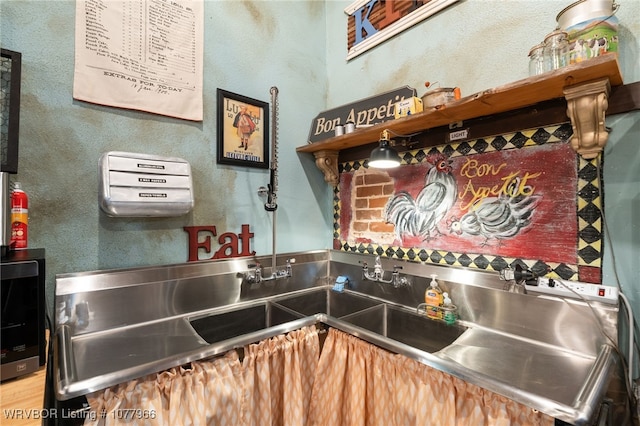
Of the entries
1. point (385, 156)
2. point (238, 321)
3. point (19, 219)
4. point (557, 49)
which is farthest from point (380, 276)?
point (19, 219)

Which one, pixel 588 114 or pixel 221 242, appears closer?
pixel 588 114

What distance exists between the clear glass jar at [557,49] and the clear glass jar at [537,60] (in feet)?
0.09

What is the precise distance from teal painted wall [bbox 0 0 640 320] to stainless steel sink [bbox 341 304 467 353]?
2.17ft

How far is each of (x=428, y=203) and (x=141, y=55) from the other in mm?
1697

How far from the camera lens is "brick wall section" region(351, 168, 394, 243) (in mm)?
1843

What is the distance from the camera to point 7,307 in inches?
34.1

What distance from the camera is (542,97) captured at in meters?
1.16

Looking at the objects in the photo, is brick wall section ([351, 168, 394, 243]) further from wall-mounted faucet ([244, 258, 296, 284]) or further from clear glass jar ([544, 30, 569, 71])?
clear glass jar ([544, 30, 569, 71])

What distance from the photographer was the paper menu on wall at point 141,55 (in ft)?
4.23

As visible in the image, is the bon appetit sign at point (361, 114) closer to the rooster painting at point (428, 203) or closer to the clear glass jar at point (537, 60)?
the rooster painting at point (428, 203)

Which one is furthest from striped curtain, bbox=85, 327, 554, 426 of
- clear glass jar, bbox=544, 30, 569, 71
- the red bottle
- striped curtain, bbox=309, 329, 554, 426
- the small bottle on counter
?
clear glass jar, bbox=544, 30, 569, 71

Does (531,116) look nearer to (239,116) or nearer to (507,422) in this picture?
(507,422)

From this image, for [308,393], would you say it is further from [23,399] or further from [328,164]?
[328,164]

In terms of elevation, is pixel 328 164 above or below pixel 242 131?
below
